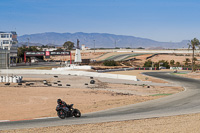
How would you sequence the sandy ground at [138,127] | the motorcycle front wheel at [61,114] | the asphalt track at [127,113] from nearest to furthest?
the sandy ground at [138,127], the asphalt track at [127,113], the motorcycle front wheel at [61,114]

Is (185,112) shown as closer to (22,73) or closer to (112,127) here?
(112,127)

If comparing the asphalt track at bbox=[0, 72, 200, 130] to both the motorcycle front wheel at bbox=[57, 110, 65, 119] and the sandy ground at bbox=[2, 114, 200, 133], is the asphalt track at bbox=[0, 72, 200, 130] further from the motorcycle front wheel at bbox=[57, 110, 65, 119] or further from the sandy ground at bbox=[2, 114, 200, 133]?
the sandy ground at bbox=[2, 114, 200, 133]

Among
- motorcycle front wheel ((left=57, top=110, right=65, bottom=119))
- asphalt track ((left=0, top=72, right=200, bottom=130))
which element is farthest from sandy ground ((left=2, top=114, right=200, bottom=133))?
motorcycle front wheel ((left=57, top=110, right=65, bottom=119))

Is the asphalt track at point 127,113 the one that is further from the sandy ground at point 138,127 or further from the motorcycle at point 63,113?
the sandy ground at point 138,127

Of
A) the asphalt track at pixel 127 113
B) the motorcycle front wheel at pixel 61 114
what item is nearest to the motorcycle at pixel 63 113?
the motorcycle front wheel at pixel 61 114

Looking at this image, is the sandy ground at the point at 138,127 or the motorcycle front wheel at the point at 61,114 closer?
the sandy ground at the point at 138,127

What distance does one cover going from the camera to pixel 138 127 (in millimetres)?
17219

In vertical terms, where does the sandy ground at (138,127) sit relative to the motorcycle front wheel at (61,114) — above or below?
below

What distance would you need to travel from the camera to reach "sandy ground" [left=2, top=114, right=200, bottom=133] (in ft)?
53.4

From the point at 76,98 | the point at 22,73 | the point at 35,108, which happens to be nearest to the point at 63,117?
the point at 35,108

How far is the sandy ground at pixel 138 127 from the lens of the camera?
16.3 meters

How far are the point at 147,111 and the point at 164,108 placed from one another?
226cm

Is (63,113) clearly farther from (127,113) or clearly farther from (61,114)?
(127,113)

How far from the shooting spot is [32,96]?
31.5 m
